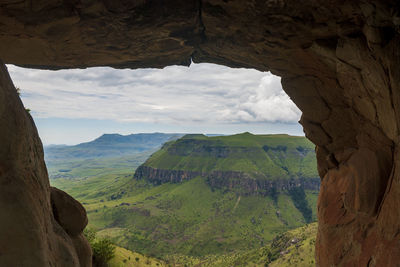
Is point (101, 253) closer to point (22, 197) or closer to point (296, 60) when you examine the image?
point (22, 197)

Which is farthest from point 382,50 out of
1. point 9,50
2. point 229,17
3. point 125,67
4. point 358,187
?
point 9,50

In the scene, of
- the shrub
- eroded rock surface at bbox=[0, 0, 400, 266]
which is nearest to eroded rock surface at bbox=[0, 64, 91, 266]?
eroded rock surface at bbox=[0, 0, 400, 266]

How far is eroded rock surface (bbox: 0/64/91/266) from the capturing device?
10.7 meters

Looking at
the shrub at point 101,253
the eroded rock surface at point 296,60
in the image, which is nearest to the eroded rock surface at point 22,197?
the eroded rock surface at point 296,60

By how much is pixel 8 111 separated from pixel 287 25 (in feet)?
52.6

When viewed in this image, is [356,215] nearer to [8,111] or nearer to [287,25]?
[287,25]

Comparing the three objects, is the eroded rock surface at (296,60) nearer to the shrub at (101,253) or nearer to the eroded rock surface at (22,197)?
the eroded rock surface at (22,197)

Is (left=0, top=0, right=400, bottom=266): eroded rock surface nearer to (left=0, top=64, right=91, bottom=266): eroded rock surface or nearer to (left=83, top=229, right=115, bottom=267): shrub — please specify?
(left=0, top=64, right=91, bottom=266): eroded rock surface

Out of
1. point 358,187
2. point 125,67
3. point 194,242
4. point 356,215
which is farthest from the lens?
point 194,242

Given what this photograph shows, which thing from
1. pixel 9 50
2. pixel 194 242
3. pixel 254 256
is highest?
pixel 9 50

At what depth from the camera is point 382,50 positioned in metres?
11.5

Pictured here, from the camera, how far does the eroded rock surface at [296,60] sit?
39.3ft

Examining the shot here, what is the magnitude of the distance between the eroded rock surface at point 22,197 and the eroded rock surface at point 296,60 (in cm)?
7

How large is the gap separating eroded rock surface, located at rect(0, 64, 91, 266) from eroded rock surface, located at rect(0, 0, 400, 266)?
0.22 feet
